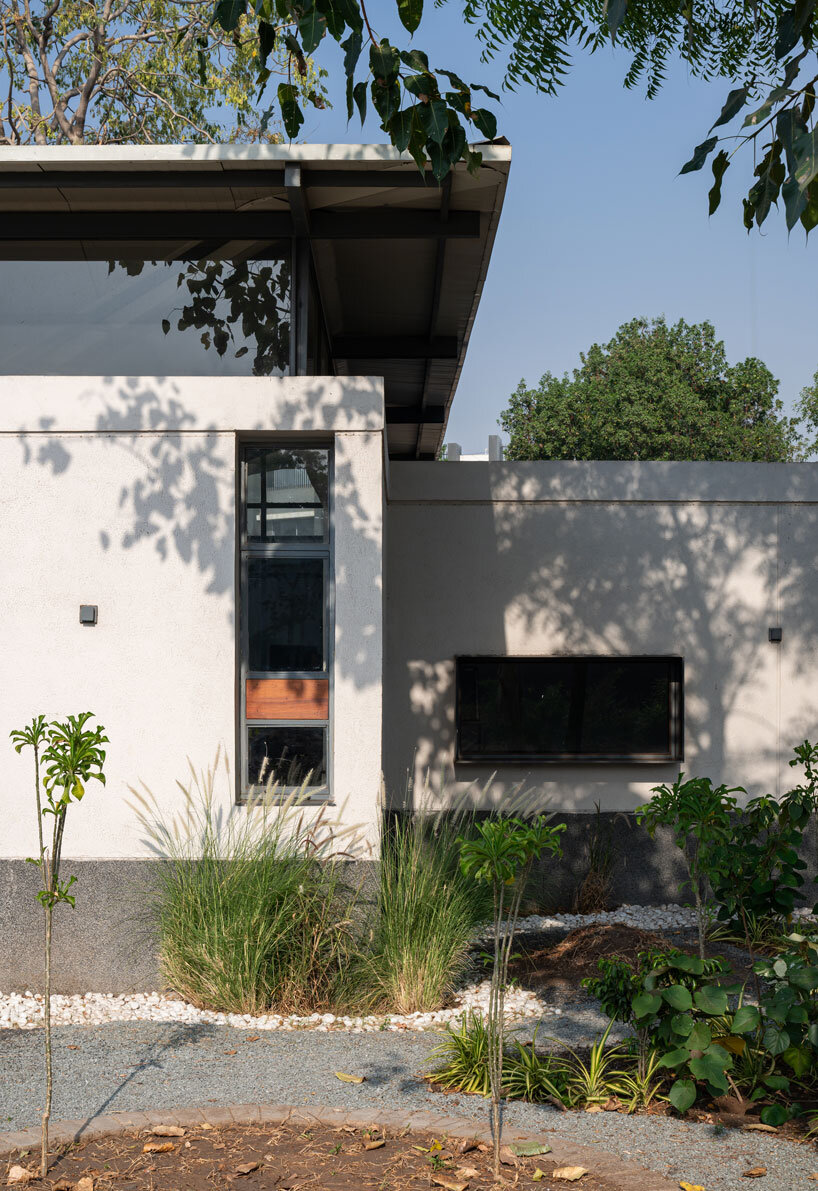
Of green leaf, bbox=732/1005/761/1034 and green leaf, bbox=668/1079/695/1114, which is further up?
green leaf, bbox=732/1005/761/1034

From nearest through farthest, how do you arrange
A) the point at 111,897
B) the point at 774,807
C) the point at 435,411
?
the point at 774,807 < the point at 111,897 < the point at 435,411

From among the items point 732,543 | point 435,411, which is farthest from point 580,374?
point 732,543

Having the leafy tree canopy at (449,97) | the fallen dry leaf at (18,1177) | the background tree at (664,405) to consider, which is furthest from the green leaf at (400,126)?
the background tree at (664,405)

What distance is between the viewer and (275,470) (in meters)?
6.86

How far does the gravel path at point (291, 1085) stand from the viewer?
4.09m

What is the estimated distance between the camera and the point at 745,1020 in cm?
428

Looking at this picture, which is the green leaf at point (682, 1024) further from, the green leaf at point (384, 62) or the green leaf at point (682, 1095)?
the green leaf at point (384, 62)

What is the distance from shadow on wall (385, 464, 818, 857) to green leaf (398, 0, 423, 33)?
5525mm

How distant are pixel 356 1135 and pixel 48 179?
588 cm

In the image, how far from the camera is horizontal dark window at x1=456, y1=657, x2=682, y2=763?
9.24 metres

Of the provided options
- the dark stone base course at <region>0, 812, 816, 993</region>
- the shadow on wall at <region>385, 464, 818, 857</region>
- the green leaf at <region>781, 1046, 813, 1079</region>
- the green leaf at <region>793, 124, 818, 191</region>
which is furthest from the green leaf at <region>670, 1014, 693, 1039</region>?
the shadow on wall at <region>385, 464, 818, 857</region>

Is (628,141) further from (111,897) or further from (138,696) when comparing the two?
(111,897)

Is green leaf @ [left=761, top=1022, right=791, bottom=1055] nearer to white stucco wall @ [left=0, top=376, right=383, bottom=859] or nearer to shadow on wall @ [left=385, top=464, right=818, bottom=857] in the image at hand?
white stucco wall @ [left=0, top=376, right=383, bottom=859]

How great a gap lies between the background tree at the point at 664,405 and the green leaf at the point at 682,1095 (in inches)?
1350
